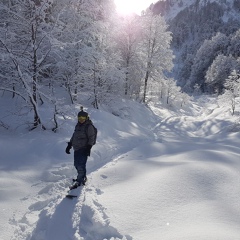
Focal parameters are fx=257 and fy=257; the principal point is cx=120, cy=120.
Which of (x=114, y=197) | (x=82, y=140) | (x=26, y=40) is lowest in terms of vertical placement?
(x=114, y=197)

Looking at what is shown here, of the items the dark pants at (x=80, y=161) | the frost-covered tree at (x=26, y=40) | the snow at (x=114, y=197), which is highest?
the frost-covered tree at (x=26, y=40)

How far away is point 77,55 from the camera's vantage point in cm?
1652

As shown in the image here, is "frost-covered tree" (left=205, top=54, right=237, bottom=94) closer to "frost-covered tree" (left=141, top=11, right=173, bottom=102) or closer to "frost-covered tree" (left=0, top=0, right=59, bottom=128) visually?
"frost-covered tree" (left=141, top=11, right=173, bottom=102)

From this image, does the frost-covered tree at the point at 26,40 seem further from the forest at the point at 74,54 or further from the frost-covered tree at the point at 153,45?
the frost-covered tree at the point at 153,45

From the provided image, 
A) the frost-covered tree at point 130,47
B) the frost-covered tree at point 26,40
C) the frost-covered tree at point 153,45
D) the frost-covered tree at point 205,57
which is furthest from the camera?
the frost-covered tree at point 205,57

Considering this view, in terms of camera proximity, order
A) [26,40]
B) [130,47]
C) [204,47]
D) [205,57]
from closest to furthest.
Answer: [26,40] < [130,47] < [205,57] < [204,47]

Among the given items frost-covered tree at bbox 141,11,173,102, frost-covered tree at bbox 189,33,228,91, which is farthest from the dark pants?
frost-covered tree at bbox 189,33,228,91

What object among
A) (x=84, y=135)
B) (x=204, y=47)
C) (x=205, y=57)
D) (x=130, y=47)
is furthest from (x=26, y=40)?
(x=204, y=47)

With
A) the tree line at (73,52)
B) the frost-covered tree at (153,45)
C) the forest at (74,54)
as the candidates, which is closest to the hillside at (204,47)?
the forest at (74,54)

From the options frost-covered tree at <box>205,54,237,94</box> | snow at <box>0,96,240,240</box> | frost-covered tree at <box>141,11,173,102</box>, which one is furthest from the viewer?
frost-covered tree at <box>205,54,237,94</box>

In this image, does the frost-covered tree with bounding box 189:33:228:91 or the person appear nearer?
the person

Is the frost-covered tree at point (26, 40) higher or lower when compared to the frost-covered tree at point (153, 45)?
lower

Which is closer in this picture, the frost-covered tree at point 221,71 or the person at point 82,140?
the person at point 82,140

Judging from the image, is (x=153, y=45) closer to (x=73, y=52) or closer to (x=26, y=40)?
(x=73, y=52)
